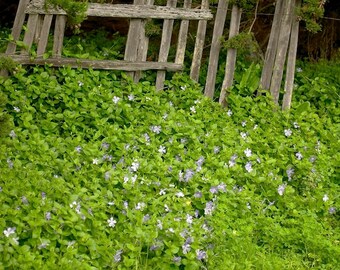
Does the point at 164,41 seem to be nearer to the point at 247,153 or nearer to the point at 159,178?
the point at 247,153

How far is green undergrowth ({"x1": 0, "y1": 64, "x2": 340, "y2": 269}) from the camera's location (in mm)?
4520

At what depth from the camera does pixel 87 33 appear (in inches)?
349

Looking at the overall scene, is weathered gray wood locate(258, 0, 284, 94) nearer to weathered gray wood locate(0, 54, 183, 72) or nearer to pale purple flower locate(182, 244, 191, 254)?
weathered gray wood locate(0, 54, 183, 72)

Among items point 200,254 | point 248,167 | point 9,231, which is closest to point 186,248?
point 200,254

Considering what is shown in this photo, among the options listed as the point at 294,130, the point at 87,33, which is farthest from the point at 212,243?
the point at 87,33

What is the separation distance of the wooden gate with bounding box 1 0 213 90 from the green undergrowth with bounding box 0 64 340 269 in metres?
0.12

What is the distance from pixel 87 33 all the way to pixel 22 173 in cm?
420

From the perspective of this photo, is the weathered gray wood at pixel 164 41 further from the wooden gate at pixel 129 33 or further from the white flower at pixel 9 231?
the white flower at pixel 9 231

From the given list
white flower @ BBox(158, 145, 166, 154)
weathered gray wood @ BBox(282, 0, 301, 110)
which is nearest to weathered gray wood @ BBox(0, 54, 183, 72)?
Result: weathered gray wood @ BBox(282, 0, 301, 110)

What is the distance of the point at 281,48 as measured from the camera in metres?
7.29

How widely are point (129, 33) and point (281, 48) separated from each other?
58.2 inches

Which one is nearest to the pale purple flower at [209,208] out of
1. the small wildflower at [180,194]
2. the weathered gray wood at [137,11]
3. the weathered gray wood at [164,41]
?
the small wildflower at [180,194]

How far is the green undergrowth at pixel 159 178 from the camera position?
452 cm

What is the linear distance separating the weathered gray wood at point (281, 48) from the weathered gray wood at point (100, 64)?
0.93 metres
